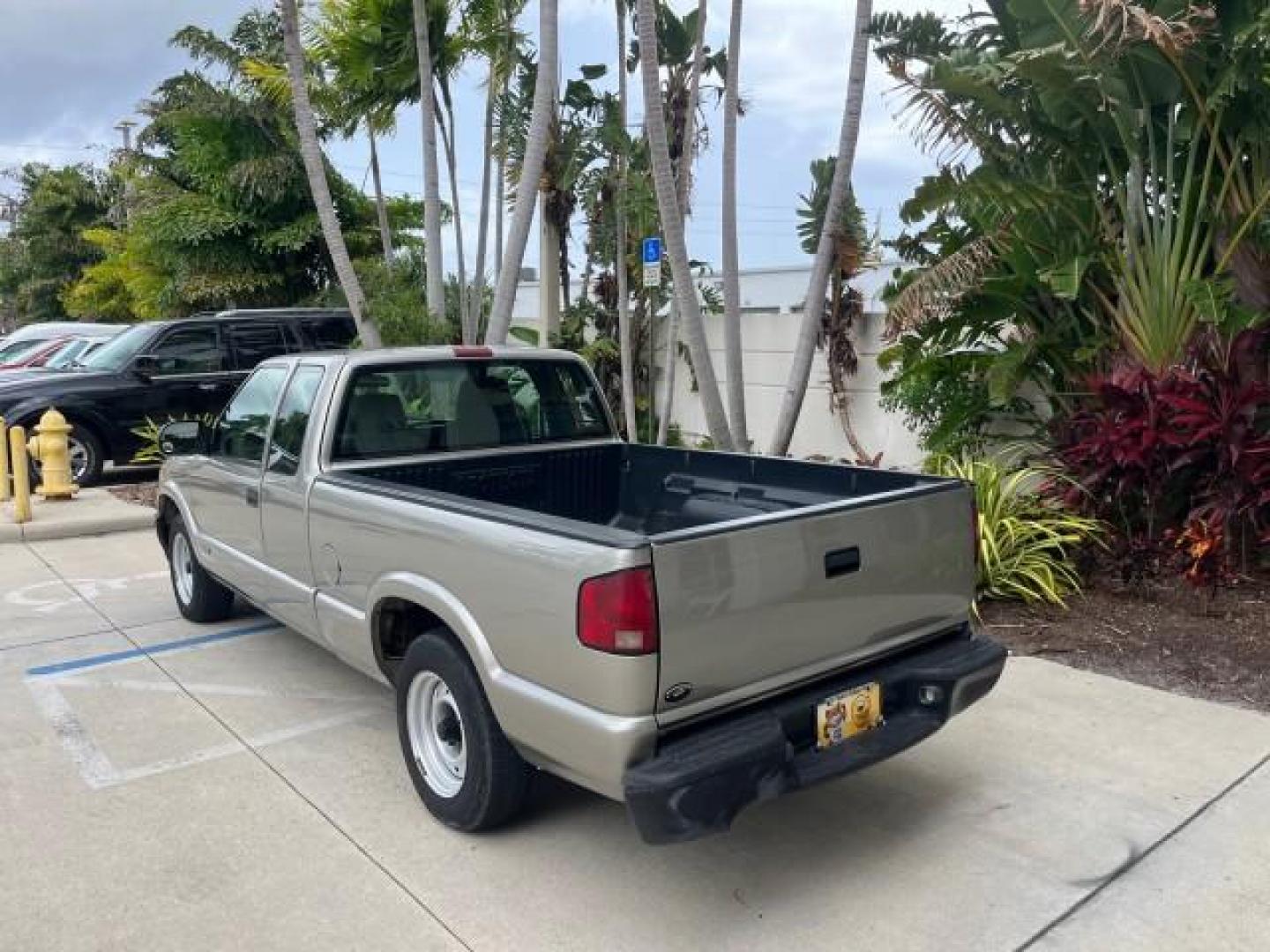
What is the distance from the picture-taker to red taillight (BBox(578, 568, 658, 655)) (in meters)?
2.88

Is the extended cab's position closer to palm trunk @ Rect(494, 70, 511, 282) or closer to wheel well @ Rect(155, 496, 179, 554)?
wheel well @ Rect(155, 496, 179, 554)

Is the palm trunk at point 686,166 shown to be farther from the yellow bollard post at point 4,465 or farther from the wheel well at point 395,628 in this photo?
the yellow bollard post at point 4,465

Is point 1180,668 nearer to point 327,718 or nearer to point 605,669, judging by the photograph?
point 605,669

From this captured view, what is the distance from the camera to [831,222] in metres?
8.09

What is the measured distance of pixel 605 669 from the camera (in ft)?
9.59

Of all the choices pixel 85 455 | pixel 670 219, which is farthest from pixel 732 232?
pixel 85 455

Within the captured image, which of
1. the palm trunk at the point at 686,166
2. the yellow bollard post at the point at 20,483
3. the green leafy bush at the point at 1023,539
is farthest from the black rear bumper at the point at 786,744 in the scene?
the yellow bollard post at the point at 20,483

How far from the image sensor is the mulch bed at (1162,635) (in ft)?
17.0

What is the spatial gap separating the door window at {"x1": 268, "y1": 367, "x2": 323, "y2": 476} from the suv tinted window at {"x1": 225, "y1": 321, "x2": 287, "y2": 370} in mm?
7566

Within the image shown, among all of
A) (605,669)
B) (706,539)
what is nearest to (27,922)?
(605,669)

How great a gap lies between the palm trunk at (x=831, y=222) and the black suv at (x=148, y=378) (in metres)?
5.41

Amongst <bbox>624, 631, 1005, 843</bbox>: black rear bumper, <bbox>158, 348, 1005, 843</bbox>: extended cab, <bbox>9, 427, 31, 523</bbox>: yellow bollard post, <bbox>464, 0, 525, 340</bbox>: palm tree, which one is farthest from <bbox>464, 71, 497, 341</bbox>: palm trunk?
<bbox>624, 631, 1005, 843</bbox>: black rear bumper

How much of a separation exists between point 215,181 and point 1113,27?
53.4 ft

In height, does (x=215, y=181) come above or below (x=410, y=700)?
above
